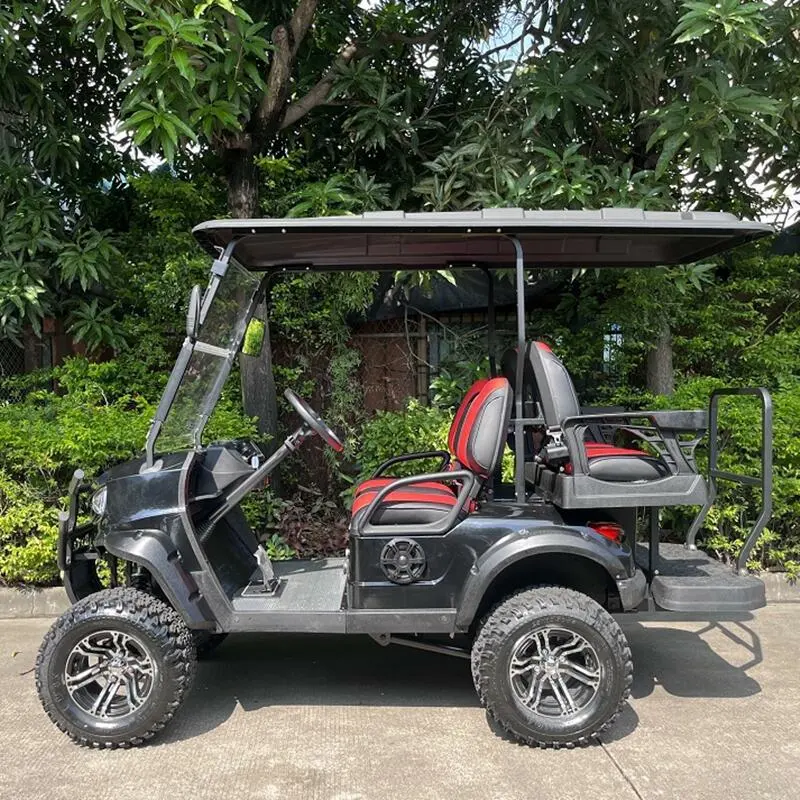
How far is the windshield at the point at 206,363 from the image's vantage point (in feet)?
10.5

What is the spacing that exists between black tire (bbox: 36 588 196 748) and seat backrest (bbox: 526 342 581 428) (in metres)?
1.78

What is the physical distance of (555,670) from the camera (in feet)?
9.93

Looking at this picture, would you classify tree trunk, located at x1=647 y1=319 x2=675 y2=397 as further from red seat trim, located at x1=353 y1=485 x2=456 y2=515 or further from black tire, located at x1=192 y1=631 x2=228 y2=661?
black tire, located at x1=192 y1=631 x2=228 y2=661

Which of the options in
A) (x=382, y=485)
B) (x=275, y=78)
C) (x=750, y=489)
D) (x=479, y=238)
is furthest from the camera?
(x=275, y=78)

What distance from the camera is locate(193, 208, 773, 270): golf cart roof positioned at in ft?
10.1

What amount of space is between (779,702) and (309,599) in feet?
7.34

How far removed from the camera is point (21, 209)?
17.9 ft

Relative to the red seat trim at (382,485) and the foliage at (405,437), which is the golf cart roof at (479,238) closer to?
the red seat trim at (382,485)

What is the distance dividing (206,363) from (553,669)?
1.97 metres

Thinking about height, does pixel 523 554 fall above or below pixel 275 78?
below

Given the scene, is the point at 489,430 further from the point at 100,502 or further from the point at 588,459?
the point at 100,502

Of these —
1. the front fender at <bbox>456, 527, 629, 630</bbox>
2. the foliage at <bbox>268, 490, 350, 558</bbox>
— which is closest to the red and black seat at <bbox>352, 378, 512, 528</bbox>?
the front fender at <bbox>456, 527, 629, 630</bbox>

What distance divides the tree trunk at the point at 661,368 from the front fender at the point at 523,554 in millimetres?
3252

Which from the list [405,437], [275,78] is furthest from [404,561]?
[275,78]
